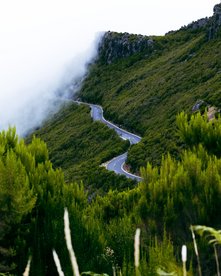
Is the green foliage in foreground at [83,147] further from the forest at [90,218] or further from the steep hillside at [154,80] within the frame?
the forest at [90,218]

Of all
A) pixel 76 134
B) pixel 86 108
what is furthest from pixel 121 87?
pixel 76 134

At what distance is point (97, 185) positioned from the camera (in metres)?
75.5

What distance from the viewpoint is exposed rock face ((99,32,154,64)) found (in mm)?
169250

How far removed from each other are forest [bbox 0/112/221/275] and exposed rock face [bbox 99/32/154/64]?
148184mm

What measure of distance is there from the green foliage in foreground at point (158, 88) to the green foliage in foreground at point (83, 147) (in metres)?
5.40

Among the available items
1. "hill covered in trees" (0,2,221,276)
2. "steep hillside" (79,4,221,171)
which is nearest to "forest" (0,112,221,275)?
"hill covered in trees" (0,2,221,276)

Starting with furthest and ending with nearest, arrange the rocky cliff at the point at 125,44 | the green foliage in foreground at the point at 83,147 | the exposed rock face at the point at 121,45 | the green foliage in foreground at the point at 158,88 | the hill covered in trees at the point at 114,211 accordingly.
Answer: the exposed rock face at the point at 121,45, the rocky cliff at the point at 125,44, the green foliage in foreground at the point at 158,88, the green foliage in foreground at the point at 83,147, the hill covered in trees at the point at 114,211

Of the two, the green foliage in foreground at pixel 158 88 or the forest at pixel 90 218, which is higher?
the forest at pixel 90 218

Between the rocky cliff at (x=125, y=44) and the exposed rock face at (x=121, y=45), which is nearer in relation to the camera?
the rocky cliff at (x=125, y=44)

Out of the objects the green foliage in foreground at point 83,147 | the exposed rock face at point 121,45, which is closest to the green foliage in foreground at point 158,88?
the exposed rock face at point 121,45

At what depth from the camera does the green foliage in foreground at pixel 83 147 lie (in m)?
76.6

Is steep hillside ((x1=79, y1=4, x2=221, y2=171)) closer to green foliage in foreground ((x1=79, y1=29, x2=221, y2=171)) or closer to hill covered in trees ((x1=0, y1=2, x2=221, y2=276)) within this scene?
green foliage in foreground ((x1=79, y1=29, x2=221, y2=171))

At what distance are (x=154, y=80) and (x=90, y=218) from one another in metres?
108

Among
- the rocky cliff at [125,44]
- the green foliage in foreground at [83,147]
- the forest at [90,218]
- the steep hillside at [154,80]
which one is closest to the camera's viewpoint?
the forest at [90,218]
